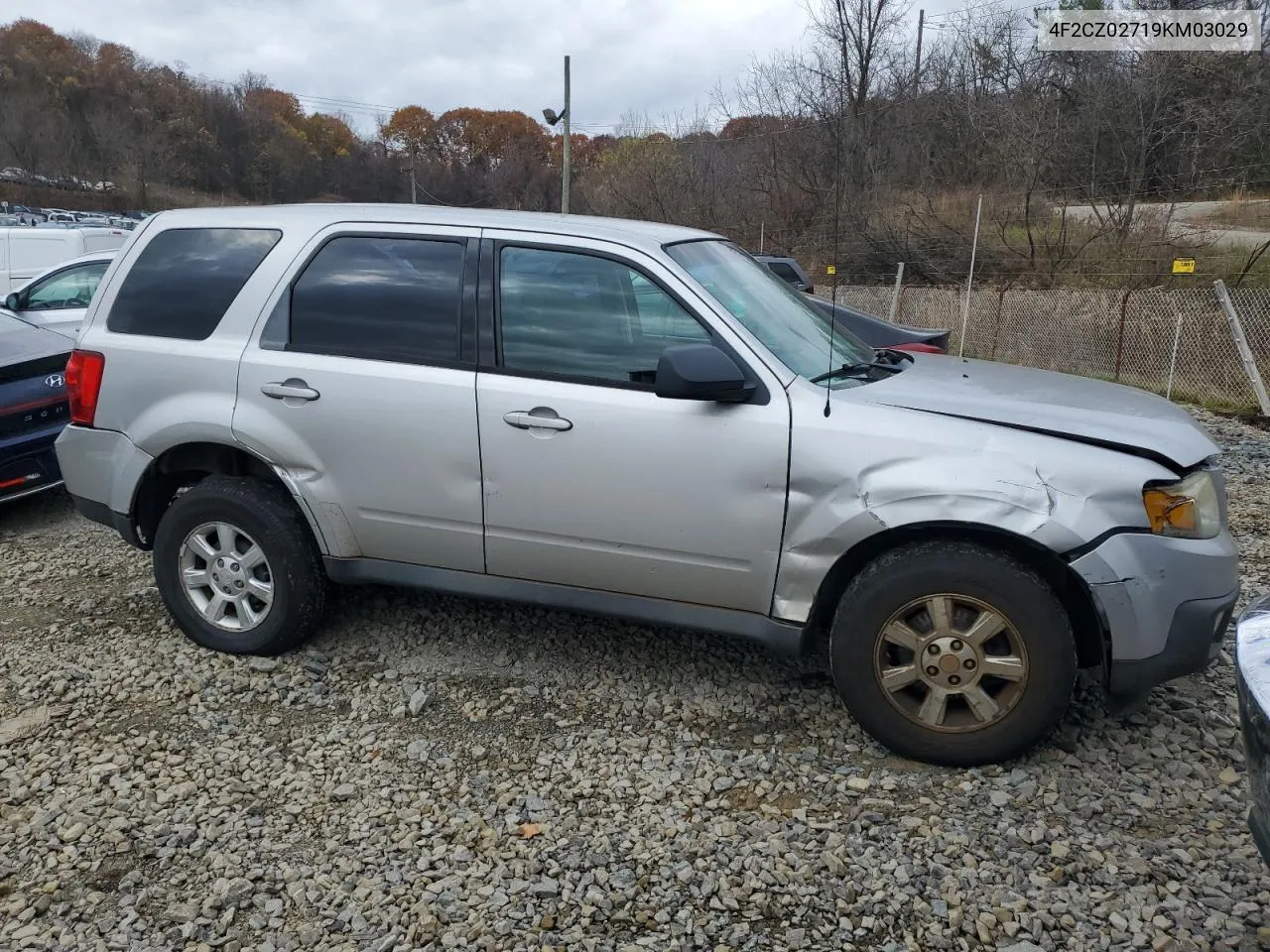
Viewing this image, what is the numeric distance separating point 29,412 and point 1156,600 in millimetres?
6149

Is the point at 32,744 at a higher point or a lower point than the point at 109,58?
lower

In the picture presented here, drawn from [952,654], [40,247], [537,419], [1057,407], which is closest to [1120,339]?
[1057,407]

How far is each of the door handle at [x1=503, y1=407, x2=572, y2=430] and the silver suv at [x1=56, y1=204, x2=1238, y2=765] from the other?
0.04 ft

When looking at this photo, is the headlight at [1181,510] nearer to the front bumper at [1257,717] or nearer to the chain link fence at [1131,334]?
the front bumper at [1257,717]

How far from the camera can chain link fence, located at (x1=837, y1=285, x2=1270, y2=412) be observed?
36.8ft

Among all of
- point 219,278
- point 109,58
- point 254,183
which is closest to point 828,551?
point 219,278

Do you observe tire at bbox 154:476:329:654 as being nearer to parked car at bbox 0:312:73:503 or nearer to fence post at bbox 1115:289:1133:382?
parked car at bbox 0:312:73:503

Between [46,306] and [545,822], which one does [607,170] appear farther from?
[545,822]

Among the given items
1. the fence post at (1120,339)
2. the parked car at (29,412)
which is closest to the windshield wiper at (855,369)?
the parked car at (29,412)

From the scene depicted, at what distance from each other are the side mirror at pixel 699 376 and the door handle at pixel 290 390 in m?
1.44

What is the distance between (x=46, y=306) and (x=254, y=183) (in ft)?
114

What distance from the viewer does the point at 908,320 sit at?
1741cm

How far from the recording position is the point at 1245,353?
34.5 ft

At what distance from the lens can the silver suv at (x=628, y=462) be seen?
2973mm
